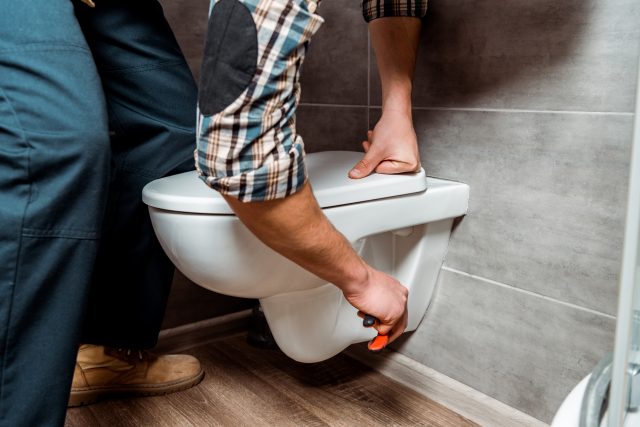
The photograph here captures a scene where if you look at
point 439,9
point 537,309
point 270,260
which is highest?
point 439,9

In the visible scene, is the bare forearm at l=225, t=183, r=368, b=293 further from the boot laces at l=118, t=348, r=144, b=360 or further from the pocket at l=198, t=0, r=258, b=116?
the boot laces at l=118, t=348, r=144, b=360

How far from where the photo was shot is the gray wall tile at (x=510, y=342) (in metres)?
0.93

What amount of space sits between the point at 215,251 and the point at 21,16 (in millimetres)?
386

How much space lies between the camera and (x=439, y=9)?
107cm

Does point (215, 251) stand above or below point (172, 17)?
below

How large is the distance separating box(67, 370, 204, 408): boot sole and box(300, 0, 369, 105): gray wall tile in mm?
674

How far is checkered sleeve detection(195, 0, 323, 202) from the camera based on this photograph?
1.82 feet

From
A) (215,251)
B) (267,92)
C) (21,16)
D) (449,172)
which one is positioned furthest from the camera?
(449,172)

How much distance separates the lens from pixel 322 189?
0.89m

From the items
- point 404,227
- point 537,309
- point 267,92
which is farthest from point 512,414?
point 267,92

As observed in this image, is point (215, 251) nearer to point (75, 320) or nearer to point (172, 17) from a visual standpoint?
point (75, 320)

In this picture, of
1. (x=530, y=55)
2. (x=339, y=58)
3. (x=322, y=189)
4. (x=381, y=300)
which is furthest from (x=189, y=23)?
(x=381, y=300)

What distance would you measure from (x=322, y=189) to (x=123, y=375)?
58 cm

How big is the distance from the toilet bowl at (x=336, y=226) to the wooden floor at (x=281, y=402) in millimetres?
116
